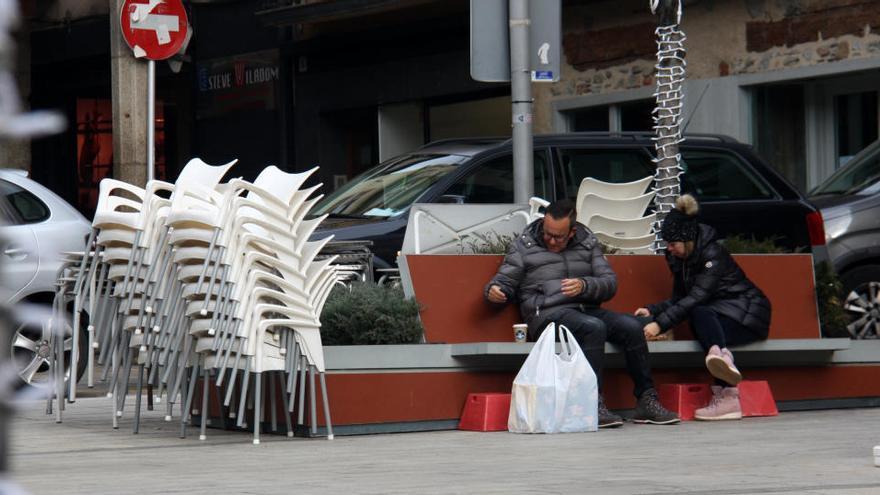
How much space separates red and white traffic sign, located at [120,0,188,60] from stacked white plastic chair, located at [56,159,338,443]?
5252mm

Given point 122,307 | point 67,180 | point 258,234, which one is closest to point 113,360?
point 122,307

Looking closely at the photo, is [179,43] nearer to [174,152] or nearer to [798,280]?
[798,280]

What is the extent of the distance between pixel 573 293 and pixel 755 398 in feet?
5.02

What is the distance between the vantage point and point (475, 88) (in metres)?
20.8

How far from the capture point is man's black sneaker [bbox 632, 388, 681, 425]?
9039 millimetres

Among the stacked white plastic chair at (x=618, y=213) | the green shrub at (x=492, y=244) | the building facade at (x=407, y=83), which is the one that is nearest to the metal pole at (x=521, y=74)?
the green shrub at (x=492, y=244)

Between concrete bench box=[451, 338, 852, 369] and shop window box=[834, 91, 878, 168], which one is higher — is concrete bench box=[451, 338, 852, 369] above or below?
below

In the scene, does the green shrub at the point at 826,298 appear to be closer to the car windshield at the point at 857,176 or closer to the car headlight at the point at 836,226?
the car headlight at the point at 836,226

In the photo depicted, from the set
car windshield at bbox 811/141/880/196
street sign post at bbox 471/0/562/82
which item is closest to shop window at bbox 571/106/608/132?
car windshield at bbox 811/141/880/196

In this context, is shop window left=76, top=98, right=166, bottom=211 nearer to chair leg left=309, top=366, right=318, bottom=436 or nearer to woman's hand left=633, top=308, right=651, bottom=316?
woman's hand left=633, top=308, right=651, bottom=316

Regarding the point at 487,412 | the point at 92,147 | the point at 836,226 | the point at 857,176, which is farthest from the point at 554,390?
the point at 92,147

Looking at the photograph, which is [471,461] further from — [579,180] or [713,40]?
[713,40]

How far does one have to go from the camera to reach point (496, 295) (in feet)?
29.6

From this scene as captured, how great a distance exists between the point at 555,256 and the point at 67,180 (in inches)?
858
